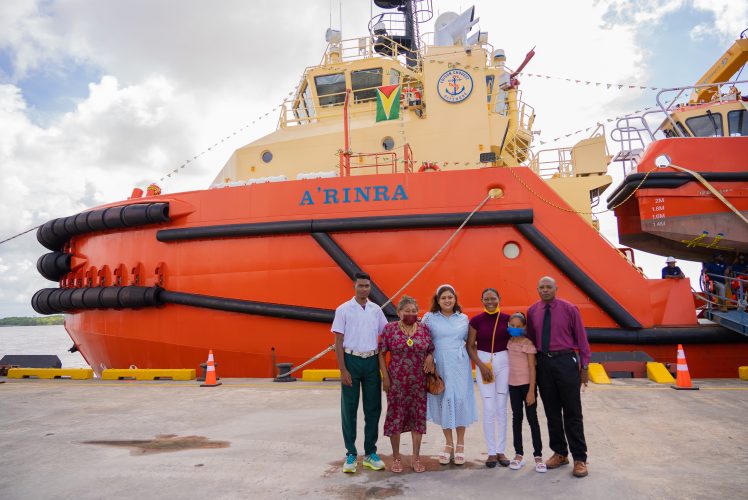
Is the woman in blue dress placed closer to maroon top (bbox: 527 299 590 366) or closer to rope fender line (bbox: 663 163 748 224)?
maroon top (bbox: 527 299 590 366)

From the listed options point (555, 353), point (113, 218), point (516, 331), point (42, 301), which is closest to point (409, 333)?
point (516, 331)

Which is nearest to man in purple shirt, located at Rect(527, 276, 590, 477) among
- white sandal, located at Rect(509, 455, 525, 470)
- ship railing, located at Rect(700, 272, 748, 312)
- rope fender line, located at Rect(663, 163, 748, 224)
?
white sandal, located at Rect(509, 455, 525, 470)

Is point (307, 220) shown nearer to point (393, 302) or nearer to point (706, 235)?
point (393, 302)

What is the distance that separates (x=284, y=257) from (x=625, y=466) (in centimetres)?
489

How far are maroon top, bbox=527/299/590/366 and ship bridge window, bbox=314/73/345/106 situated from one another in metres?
8.20

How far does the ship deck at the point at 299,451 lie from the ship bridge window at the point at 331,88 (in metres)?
6.87

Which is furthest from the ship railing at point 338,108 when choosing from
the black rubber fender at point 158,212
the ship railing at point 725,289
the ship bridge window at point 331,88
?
the ship railing at point 725,289

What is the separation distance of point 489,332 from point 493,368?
0.72 feet

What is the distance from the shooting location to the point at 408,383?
3.03 m

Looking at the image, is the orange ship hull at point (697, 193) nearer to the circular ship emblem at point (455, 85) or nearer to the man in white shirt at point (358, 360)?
the circular ship emblem at point (455, 85)

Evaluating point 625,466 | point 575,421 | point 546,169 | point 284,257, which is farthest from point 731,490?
point 546,169

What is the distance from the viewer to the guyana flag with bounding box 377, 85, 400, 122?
338 inches

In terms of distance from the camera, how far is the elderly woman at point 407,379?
117 inches

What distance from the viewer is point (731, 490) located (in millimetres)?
2475
